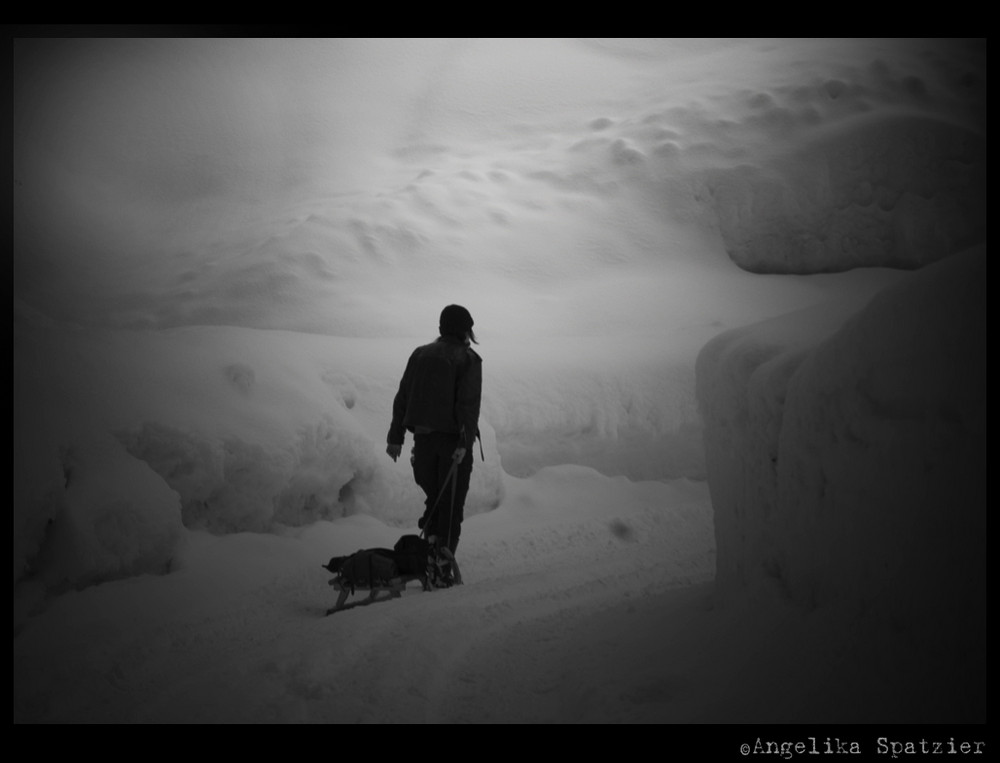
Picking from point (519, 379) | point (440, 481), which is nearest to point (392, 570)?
point (440, 481)

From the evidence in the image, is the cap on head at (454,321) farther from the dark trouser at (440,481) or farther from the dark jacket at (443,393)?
the dark trouser at (440,481)

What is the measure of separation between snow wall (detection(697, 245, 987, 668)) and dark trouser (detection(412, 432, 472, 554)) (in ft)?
6.33

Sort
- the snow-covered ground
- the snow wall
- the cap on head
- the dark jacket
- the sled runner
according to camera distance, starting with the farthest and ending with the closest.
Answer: the cap on head < the dark jacket < the sled runner < the snow-covered ground < the snow wall

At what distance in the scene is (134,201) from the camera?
53.4 ft

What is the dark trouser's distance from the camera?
4.72 meters

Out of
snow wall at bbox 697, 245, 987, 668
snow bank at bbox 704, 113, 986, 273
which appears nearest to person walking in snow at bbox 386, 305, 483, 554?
snow wall at bbox 697, 245, 987, 668

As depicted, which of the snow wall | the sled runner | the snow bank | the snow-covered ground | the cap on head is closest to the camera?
the snow wall

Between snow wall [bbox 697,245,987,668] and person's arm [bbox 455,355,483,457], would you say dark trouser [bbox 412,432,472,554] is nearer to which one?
person's arm [bbox 455,355,483,457]

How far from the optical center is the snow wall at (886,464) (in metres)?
2.01

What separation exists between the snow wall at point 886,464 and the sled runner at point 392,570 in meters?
1.77
